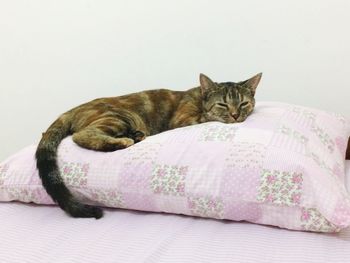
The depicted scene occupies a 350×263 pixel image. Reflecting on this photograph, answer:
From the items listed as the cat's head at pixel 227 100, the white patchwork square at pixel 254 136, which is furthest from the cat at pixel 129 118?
the white patchwork square at pixel 254 136

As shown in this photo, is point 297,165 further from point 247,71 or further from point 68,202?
point 247,71

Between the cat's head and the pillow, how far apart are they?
4.6 inches

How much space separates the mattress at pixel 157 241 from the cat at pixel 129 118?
9cm

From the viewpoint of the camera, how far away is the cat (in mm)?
1138

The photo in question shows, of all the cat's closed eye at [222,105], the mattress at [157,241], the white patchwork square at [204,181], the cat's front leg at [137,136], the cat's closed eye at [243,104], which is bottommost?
the mattress at [157,241]

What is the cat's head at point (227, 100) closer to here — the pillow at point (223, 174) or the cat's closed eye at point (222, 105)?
the cat's closed eye at point (222, 105)

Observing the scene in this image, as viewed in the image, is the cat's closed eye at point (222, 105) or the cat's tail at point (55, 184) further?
the cat's closed eye at point (222, 105)

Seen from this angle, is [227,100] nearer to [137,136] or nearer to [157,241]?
[137,136]

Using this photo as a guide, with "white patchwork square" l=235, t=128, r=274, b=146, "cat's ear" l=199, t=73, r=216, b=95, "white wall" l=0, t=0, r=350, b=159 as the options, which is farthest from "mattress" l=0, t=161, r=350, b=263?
"white wall" l=0, t=0, r=350, b=159

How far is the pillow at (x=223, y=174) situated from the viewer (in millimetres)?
959

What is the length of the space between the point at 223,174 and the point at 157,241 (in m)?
0.23

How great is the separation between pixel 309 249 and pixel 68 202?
628 mm

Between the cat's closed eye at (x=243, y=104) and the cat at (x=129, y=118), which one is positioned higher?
the cat's closed eye at (x=243, y=104)

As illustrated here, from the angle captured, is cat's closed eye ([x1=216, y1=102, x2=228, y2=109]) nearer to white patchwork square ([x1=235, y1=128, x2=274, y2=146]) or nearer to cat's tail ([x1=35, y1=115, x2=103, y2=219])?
white patchwork square ([x1=235, y1=128, x2=274, y2=146])
